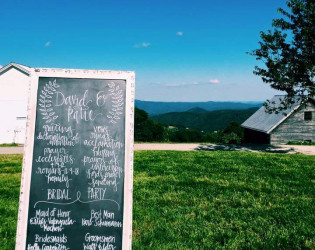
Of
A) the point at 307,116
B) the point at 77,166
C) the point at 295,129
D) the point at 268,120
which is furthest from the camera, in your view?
the point at 268,120

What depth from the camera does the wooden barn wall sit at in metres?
29.3

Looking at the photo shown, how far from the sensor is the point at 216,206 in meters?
5.63

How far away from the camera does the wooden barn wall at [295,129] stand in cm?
2933

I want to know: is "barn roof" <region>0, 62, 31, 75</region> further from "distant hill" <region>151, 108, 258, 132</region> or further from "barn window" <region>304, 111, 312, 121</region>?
"distant hill" <region>151, 108, 258, 132</region>

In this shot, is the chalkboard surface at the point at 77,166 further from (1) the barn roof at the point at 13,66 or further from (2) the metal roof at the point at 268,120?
(2) the metal roof at the point at 268,120

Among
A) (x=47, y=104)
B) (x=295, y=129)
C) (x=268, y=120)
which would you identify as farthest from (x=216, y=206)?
(x=268, y=120)

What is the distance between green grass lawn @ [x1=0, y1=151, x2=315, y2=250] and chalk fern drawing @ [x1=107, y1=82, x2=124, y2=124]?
6.72 ft

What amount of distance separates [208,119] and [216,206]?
546 ft

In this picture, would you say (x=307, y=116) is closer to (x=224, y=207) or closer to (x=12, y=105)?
(x=224, y=207)

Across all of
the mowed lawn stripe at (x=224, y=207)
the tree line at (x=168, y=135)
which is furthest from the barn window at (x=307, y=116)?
the mowed lawn stripe at (x=224, y=207)

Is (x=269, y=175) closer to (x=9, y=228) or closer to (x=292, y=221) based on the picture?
(x=292, y=221)

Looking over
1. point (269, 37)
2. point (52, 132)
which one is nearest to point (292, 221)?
point (52, 132)

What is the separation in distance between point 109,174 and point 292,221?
367cm

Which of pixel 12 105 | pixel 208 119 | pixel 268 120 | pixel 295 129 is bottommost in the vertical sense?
pixel 295 129
